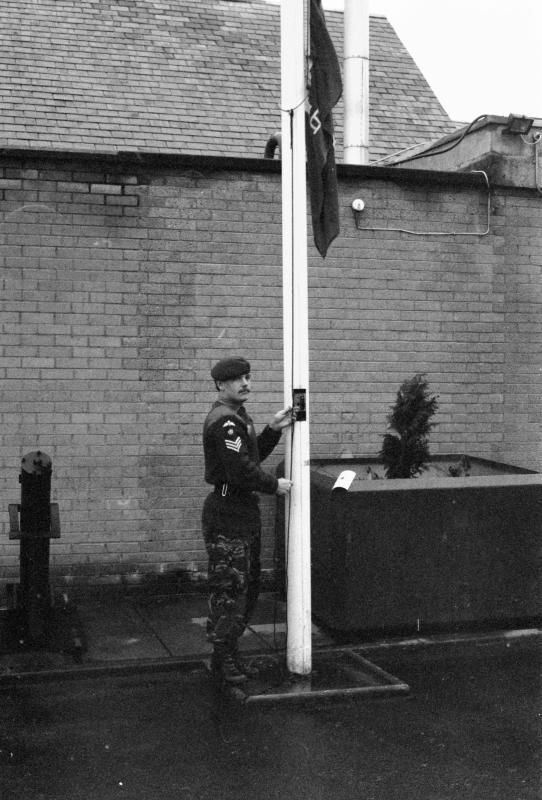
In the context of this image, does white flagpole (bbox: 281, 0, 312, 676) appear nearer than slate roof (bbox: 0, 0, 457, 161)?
Yes

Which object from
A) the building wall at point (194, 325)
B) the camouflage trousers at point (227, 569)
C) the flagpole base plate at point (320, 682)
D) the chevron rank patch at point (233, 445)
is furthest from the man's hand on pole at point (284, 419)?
the building wall at point (194, 325)

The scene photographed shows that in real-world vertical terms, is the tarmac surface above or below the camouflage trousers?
below

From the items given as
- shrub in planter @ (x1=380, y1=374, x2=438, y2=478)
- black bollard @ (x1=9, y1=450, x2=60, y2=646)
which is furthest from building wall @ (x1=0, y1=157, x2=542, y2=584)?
black bollard @ (x1=9, y1=450, x2=60, y2=646)

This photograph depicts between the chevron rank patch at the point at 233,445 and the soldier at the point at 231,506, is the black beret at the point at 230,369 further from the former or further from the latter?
the chevron rank patch at the point at 233,445

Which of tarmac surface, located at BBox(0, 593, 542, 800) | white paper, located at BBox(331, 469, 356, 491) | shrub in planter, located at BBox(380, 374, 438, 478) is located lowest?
tarmac surface, located at BBox(0, 593, 542, 800)

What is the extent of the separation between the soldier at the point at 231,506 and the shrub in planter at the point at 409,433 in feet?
5.92

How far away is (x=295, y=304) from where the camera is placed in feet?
20.1

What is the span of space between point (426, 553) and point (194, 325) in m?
Answer: 2.80

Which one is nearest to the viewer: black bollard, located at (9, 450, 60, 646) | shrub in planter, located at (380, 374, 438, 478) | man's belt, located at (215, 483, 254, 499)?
man's belt, located at (215, 483, 254, 499)

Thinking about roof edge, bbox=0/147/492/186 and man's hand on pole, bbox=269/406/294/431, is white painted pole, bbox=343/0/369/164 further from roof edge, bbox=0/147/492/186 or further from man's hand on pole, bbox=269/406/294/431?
man's hand on pole, bbox=269/406/294/431

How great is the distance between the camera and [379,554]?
7.05m

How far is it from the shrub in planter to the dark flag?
173 cm

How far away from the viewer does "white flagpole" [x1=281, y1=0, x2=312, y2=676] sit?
6059mm

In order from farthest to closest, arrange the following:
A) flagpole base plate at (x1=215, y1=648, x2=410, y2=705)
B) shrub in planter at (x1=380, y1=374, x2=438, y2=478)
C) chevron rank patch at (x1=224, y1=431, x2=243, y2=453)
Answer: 1. shrub in planter at (x1=380, y1=374, x2=438, y2=478)
2. chevron rank patch at (x1=224, y1=431, x2=243, y2=453)
3. flagpole base plate at (x1=215, y1=648, x2=410, y2=705)
